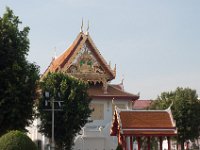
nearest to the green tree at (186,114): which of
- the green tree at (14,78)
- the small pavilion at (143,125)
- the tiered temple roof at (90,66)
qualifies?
the tiered temple roof at (90,66)

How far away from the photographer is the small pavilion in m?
34.8

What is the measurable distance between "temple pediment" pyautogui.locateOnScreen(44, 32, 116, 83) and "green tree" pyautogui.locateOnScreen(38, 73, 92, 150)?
11667mm

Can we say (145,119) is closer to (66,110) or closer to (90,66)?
(66,110)

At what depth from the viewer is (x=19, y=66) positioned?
2822cm

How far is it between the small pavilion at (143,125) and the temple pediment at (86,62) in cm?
1388

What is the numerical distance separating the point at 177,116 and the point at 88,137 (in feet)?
32.9

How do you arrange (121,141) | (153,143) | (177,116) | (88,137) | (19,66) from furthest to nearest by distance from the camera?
1. (153,143)
2. (177,116)
3. (88,137)
4. (121,141)
5. (19,66)

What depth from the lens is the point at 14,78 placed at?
28.4 metres

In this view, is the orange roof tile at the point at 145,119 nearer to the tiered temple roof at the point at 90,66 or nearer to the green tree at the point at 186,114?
the green tree at the point at 186,114

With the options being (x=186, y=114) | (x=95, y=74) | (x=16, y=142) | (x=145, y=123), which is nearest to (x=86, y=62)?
(x=95, y=74)

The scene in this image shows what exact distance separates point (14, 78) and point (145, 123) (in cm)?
1147

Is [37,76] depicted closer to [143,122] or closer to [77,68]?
[143,122]

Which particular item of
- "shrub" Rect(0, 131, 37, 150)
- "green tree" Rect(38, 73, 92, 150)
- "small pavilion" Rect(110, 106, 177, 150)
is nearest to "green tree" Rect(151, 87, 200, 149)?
"small pavilion" Rect(110, 106, 177, 150)

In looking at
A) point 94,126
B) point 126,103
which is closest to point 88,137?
point 94,126
